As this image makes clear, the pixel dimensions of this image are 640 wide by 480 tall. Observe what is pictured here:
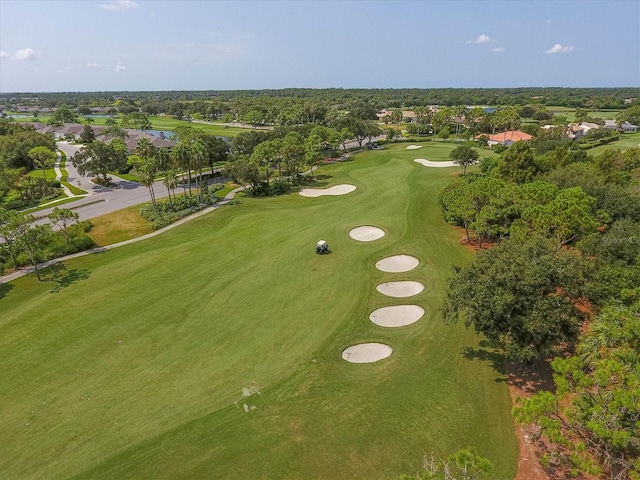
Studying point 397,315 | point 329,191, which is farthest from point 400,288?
point 329,191

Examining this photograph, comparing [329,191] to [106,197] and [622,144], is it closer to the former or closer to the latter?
[106,197]

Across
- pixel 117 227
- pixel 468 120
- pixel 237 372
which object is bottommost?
pixel 237 372

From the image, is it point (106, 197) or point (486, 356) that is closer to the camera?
point (486, 356)

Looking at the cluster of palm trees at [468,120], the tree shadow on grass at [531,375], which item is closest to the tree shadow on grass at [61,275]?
the tree shadow on grass at [531,375]

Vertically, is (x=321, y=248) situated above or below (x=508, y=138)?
below

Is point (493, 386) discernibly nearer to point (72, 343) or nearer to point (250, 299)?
point (250, 299)

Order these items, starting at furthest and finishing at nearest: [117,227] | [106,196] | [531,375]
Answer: [106,196] → [117,227] → [531,375]

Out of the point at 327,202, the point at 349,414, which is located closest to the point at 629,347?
the point at 349,414
